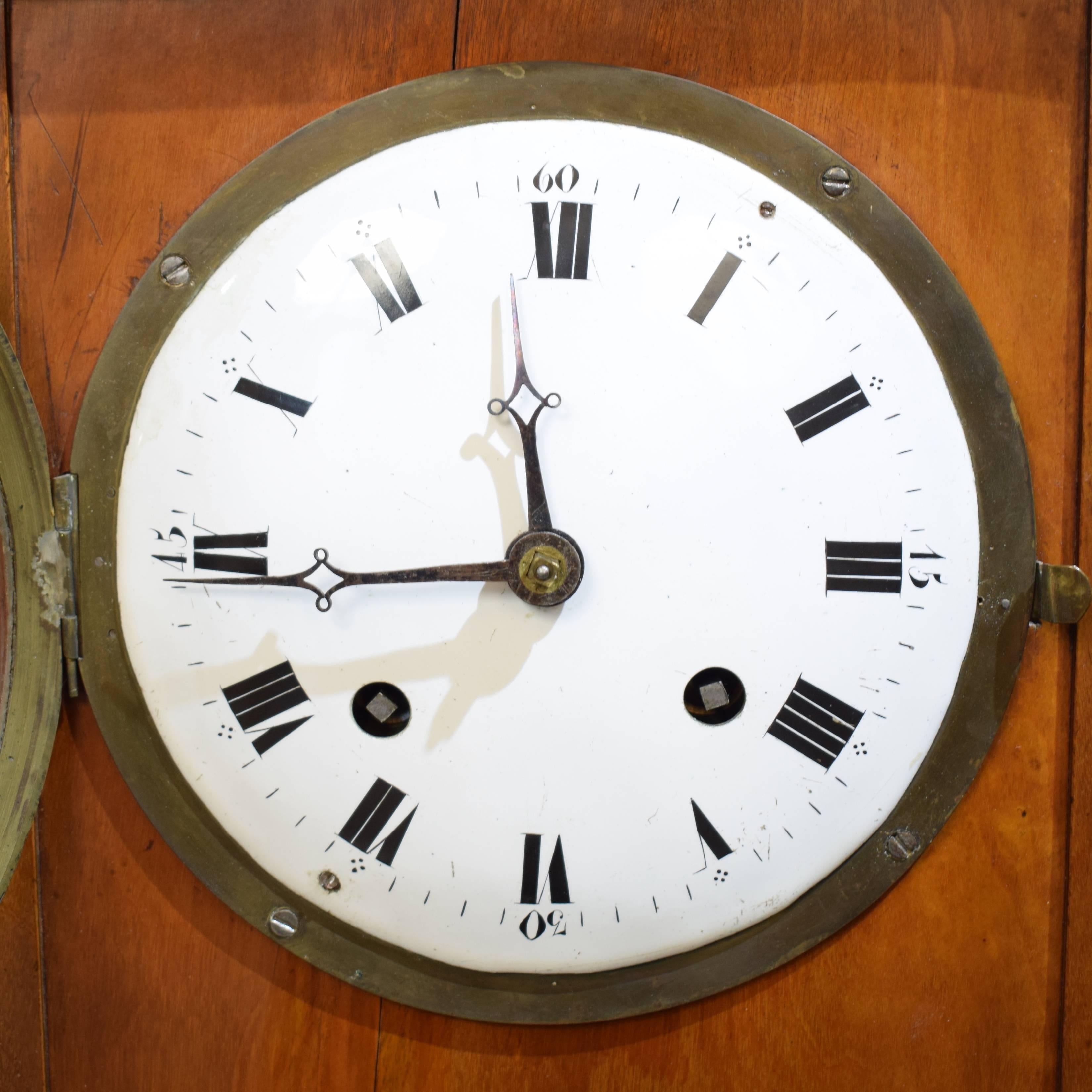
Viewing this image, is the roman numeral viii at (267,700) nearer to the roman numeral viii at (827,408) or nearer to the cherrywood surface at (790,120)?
the cherrywood surface at (790,120)

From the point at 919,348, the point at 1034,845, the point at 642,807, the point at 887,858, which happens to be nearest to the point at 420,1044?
the point at 642,807

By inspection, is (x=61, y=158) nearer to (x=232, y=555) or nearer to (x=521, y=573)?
(x=232, y=555)

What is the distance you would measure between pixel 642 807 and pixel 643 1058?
8.8 inches

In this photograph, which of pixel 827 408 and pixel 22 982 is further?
pixel 22 982

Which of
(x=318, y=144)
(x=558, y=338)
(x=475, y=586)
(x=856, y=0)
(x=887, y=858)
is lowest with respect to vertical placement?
(x=887, y=858)

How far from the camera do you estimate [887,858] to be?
657mm

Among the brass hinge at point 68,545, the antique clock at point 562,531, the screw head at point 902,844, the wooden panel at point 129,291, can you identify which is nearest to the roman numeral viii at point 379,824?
the antique clock at point 562,531

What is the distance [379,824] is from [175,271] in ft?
1.46

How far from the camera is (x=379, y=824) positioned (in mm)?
647

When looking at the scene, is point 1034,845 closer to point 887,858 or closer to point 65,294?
point 887,858

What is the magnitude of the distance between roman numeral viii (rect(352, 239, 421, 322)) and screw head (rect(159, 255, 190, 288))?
15 centimetres

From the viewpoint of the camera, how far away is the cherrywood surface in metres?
0.64

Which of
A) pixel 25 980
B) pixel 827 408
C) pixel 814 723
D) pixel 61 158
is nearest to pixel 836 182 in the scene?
pixel 827 408

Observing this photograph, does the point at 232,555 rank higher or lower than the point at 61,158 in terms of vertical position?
lower
